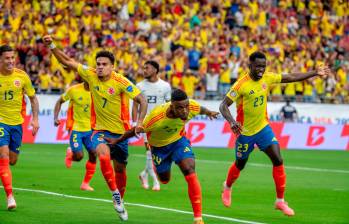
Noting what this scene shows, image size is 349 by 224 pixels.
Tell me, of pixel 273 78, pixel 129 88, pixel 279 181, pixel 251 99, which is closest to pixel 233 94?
pixel 251 99

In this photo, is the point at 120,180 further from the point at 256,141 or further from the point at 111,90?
the point at 256,141

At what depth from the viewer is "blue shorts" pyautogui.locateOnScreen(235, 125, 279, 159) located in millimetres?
16156

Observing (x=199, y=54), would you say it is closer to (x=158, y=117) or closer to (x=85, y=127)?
(x=85, y=127)

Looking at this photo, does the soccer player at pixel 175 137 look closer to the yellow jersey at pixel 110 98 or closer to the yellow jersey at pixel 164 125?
the yellow jersey at pixel 164 125

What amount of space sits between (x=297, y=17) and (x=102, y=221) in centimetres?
3090

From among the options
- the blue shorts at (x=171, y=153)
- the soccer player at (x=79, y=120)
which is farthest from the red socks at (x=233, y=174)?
the soccer player at (x=79, y=120)

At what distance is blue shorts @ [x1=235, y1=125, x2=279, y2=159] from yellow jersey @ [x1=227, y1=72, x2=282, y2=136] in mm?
71

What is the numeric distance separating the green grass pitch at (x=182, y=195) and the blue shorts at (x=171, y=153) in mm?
825

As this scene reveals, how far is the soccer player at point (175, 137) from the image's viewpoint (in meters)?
13.5

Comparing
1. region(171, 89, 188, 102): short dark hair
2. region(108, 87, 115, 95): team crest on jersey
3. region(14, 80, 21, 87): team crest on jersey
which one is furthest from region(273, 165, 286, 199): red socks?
region(14, 80, 21, 87): team crest on jersey

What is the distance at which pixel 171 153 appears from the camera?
46.6 ft

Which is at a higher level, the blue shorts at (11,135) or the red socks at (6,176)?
the blue shorts at (11,135)

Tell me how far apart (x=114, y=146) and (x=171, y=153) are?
1.22 metres

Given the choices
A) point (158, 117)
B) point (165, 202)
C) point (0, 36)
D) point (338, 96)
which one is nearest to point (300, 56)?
point (338, 96)
